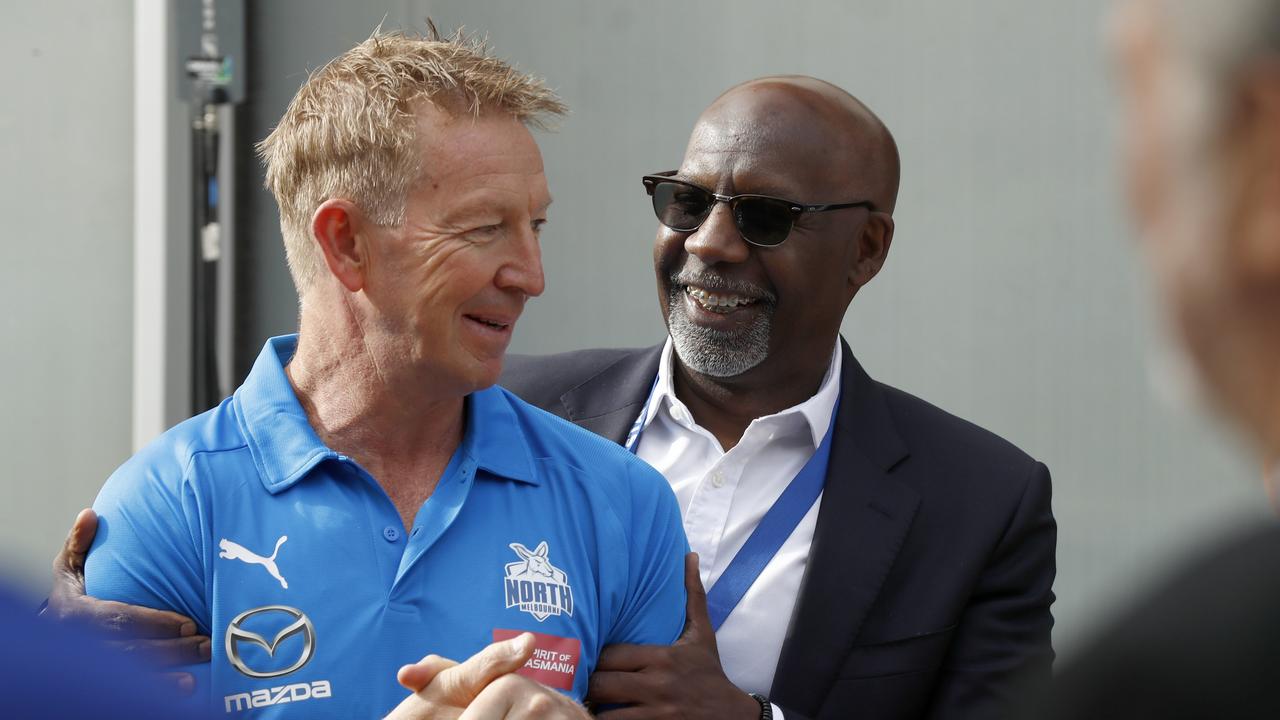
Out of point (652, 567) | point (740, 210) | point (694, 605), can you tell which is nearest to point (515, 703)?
point (652, 567)

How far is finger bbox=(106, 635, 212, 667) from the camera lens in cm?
199

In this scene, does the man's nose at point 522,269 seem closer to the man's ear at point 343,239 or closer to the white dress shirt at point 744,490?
the man's ear at point 343,239

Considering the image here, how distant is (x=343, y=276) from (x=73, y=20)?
122 inches

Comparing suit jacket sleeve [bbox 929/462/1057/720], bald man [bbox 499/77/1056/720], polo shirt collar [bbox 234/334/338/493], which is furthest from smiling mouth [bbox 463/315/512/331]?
suit jacket sleeve [bbox 929/462/1057/720]

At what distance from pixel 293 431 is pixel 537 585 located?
1.50 ft

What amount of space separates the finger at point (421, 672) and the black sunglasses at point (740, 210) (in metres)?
1.40

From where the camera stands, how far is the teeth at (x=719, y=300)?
3.22 meters

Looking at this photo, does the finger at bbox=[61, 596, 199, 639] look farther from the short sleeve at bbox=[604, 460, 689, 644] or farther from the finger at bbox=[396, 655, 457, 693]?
the short sleeve at bbox=[604, 460, 689, 644]

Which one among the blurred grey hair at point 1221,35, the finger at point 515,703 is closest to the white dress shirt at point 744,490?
the finger at point 515,703

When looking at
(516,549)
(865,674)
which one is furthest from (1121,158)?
(865,674)

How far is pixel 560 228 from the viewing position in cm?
485

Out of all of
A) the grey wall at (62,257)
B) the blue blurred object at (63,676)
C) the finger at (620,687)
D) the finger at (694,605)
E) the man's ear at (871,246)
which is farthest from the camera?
the grey wall at (62,257)

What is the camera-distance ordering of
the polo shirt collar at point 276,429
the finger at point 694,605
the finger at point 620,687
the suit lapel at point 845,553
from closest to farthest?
1. the polo shirt collar at point 276,429
2. the finger at point 620,687
3. the finger at point 694,605
4. the suit lapel at point 845,553

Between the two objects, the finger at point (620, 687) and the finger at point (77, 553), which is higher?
the finger at point (77, 553)
